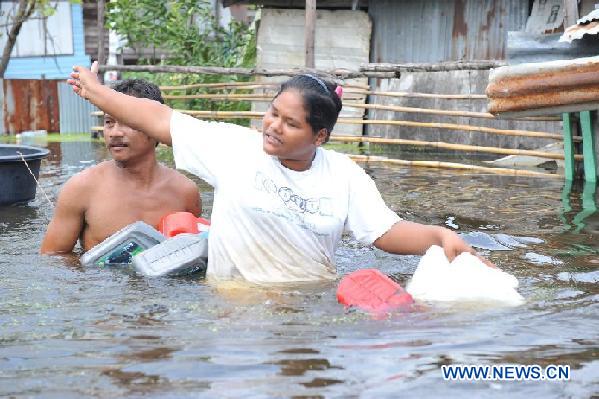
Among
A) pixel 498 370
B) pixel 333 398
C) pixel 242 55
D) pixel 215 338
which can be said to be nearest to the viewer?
pixel 333 398

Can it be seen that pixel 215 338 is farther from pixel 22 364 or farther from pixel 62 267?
pixel 62 267

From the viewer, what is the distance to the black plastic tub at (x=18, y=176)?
888 cm

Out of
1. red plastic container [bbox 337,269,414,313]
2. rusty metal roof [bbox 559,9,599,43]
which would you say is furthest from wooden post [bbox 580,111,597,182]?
red plastic container [bbox 337,269,414,313]

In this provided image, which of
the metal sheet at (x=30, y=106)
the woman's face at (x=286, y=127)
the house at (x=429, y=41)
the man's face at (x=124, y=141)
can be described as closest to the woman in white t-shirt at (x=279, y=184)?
the woman's face at (x=286, y=127)

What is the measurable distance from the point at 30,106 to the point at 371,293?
19259 millimetres

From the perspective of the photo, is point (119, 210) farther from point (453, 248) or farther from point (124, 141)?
point (453, 248)

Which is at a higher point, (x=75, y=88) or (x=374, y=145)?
(x=75, y=88)

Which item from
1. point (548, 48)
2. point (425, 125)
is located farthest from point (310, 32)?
point (548, 48)

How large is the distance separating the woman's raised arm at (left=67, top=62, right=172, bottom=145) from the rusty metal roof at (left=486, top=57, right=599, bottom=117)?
202 inches

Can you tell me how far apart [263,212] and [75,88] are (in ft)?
3.58

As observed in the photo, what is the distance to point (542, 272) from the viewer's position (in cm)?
592

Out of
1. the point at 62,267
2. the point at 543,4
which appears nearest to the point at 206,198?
the point at 62,267

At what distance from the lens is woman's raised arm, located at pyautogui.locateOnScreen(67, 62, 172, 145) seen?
462 cm

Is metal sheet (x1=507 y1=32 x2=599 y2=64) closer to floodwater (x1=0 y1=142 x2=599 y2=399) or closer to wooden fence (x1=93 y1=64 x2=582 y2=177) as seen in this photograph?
wooden fence (x1=93 y1=64 x2=582 y2=177)
